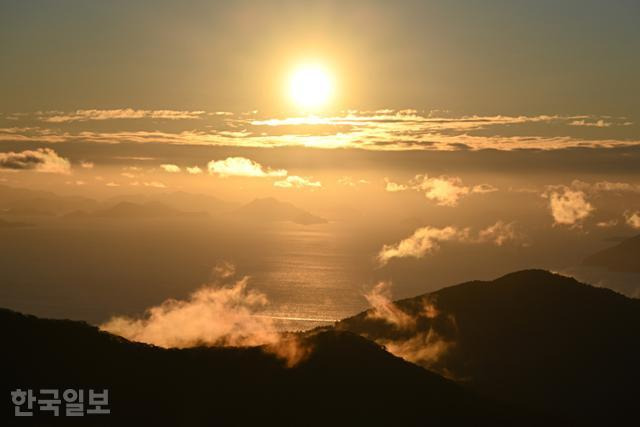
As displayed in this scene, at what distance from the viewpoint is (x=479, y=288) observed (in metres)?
155

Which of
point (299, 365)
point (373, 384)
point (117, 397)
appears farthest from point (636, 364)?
point (117, 397)

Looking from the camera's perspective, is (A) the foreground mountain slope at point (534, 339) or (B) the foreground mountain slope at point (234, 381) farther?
(A) the foreground mountain slope at point (534, 339)

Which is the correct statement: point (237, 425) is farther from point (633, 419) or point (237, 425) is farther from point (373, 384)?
point (633, 419)

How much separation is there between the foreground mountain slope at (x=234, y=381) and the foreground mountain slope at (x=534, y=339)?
2330 cm

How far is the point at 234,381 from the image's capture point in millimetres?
93188

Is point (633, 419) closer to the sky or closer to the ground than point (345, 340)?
closer to the ground

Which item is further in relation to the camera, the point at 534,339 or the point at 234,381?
the point at 534,339

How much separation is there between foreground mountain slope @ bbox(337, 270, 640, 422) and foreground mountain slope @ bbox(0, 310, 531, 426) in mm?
23304

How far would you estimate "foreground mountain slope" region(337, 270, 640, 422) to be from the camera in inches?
4532

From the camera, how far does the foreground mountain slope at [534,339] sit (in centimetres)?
11512

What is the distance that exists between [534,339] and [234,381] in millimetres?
69745

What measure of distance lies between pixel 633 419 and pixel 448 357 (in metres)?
35.6

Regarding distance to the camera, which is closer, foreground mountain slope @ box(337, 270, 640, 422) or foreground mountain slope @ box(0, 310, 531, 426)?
foreground mountain slope @ box(0, 310, 531, 426)

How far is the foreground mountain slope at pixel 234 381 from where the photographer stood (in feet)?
280
